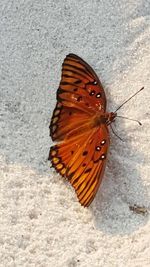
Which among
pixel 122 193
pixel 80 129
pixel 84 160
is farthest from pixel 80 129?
pixel 122 193

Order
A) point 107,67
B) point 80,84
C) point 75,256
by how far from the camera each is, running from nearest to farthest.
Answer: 1. point 75,256
2. point 80,84
3. point 107,67

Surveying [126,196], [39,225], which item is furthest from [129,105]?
[39,225]

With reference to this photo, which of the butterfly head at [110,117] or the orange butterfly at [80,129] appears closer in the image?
the orange butterfly at [80,129]

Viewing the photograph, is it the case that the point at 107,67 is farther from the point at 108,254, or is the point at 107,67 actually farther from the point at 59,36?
the point at 108,254

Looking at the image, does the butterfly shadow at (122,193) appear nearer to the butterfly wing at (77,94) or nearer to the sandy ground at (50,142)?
the sandy ground at (50,142)

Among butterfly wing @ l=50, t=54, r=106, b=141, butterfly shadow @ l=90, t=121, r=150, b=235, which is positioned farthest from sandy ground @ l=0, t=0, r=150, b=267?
butterfly wing @ l=50, t=54, r=106, b=141

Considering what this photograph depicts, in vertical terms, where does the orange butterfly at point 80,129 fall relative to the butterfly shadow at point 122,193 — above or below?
above

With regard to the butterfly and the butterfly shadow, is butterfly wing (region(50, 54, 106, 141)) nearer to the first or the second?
the butterfly

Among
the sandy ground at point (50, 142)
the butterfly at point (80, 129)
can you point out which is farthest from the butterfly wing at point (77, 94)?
the sandy ground at point (50, 142)
